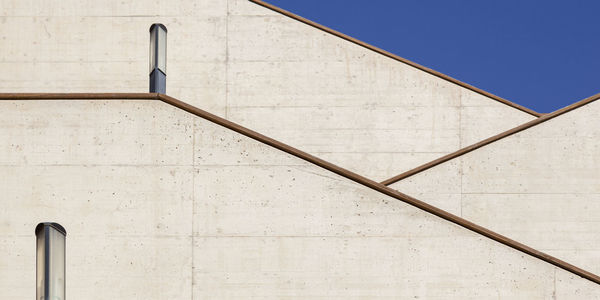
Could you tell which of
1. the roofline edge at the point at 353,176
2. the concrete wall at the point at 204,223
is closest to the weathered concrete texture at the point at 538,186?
the roofline edge at the point at 353,176

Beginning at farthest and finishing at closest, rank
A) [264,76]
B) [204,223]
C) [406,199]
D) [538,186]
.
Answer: [264,76]
[538,186]
[204,223]
[406,199]

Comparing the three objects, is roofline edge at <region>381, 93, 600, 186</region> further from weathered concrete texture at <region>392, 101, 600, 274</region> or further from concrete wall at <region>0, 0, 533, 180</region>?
concrete wall at <region>0, 0, 533, 180</region>

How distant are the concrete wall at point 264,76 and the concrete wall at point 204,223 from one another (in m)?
6.36

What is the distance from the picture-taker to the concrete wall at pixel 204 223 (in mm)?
9375

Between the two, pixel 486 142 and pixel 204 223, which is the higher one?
pixel 486 142

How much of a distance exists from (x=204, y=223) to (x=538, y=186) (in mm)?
6427

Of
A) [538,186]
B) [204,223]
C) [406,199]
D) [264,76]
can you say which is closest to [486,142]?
[538,186]

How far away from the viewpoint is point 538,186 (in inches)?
553

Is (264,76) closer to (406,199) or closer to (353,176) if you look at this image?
(353,176)

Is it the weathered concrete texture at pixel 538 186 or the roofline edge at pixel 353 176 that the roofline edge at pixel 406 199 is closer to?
the roofline edge at pixel 353 176

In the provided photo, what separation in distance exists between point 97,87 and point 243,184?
6.99 m

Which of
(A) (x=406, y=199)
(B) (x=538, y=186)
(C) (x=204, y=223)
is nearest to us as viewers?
(A) (x=406, y=199)

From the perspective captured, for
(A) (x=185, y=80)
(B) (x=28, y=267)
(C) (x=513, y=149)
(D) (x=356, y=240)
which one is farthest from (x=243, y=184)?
(A) (x=185, y=80)

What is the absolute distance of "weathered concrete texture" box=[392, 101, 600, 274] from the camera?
1393cm
